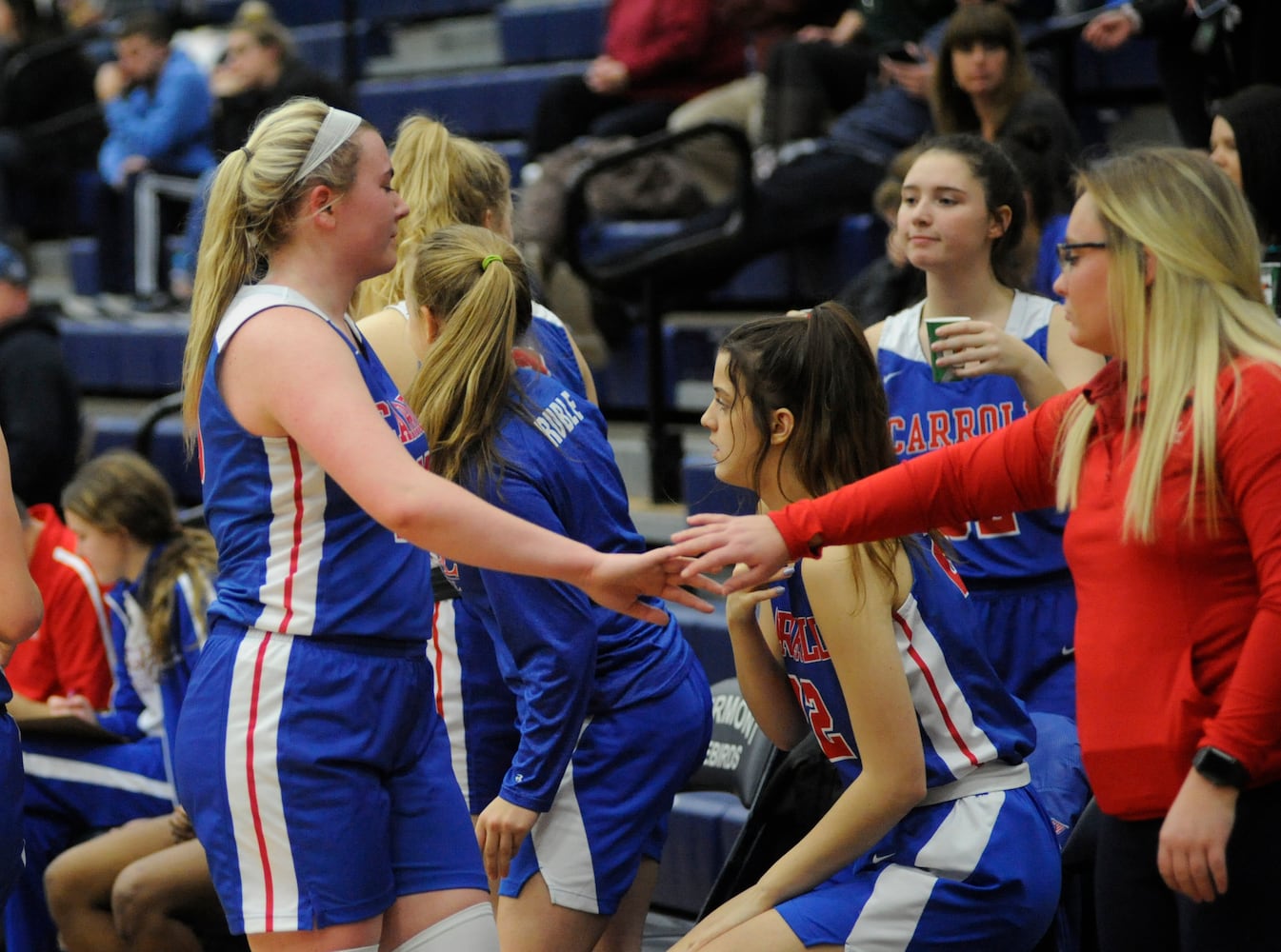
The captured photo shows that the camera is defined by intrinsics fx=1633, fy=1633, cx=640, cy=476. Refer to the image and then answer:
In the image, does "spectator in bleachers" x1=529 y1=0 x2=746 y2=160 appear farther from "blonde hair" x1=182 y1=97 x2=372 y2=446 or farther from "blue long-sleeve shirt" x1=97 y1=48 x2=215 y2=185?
"blonde hair" x1=182 y1=97 x2=372 y2=446

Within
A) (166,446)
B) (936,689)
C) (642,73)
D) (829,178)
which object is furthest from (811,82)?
(936,689)

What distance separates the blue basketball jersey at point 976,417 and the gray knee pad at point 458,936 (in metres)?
1.30

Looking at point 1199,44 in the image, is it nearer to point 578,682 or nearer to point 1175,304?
point 1175,304

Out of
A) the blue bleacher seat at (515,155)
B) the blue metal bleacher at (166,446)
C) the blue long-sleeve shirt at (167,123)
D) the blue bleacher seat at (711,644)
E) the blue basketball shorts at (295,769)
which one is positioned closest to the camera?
the blue basketball shorts at (295,769)

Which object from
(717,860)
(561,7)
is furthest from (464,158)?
(561,7)

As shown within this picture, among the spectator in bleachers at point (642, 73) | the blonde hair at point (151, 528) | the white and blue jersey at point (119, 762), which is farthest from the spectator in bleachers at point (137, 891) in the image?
the spectator in bleachers at point (642, 73)

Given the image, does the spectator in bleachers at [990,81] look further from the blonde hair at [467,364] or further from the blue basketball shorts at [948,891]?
the blue basketball shorts at [948,891]

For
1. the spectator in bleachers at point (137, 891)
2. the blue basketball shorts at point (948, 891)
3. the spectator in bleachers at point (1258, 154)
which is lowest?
the spectator in bleachers at point (137, 891)

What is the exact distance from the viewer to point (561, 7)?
782 cm

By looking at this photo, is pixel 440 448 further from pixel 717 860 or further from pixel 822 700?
pixel 717 860

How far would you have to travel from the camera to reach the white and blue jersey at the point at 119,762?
3900 mm

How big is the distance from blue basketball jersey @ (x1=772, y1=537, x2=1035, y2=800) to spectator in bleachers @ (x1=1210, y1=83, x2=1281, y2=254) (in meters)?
1.27

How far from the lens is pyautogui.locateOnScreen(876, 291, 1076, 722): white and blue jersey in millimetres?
3115

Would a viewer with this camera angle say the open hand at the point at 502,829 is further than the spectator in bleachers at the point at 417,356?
No
